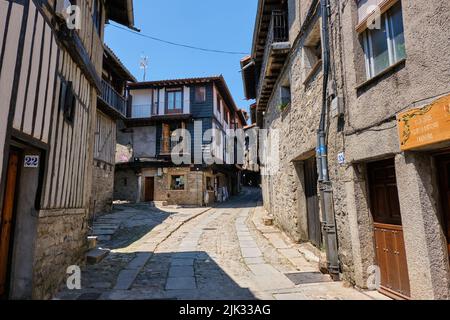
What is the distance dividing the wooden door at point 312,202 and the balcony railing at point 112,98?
975cm

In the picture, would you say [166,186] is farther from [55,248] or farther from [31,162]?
[31,162]

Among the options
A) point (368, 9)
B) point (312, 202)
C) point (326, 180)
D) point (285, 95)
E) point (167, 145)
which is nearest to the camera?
point (368, 9)

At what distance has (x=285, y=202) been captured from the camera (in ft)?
27.0

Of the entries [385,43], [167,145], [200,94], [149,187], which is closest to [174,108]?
[200,94]

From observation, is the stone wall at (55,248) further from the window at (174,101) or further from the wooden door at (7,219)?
the window at (174,101)

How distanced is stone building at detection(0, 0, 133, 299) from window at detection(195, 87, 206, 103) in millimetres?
14321

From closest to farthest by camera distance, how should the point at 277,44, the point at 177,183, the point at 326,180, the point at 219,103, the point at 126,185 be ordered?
the point at 326,180 → the point at 277,44 → the point at 177,183 → the point at 126,185 → the point at 219,103

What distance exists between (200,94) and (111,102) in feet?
24.2

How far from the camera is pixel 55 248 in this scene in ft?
13.5

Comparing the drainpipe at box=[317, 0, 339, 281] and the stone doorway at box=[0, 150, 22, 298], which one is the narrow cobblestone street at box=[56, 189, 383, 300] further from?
the stone doorway at box=[0, 150, 22, 298]

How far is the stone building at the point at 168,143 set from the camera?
1845cm

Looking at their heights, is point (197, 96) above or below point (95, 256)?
above

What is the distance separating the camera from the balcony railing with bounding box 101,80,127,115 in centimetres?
1268

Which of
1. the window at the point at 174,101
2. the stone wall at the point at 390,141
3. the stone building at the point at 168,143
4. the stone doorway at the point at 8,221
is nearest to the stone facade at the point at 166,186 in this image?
the stone building at the point at 168,143
